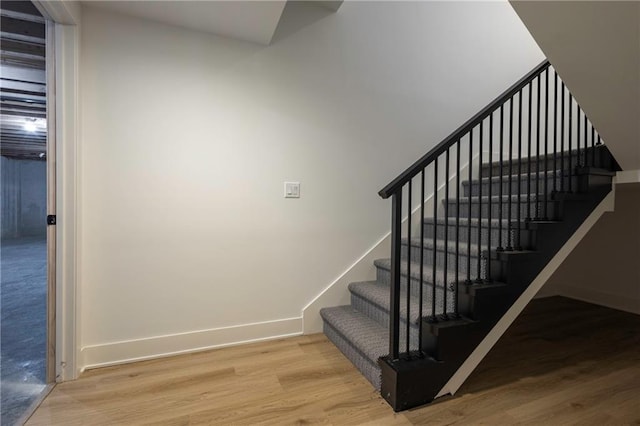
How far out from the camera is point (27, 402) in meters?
1.42

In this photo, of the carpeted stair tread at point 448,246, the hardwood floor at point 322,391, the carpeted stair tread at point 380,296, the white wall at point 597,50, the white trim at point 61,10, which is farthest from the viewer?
the carpeted stair tread at point 448,246

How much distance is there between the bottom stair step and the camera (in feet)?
5.21

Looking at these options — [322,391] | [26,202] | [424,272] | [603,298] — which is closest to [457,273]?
[424,272]

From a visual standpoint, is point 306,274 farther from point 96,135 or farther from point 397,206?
point 96,135

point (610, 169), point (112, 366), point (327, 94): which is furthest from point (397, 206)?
point (112, 366)

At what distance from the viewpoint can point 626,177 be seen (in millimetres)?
1933

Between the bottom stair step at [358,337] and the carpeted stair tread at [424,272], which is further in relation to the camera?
the carpeted stair tread at [424,272]

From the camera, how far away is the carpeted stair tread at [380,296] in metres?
1.68

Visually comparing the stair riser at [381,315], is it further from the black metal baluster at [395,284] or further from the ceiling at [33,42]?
the ceiling at [33,42]

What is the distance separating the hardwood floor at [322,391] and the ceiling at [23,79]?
1353 millimetres

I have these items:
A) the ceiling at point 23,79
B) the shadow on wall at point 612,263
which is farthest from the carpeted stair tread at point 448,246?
the ceiling at point 23,79

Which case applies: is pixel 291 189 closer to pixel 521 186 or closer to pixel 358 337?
pixel 358 337

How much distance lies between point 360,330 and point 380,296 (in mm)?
275

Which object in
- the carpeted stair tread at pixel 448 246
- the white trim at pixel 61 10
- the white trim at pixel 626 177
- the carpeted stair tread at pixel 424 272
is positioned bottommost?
the carpeted stair tread at pixel 424 272
